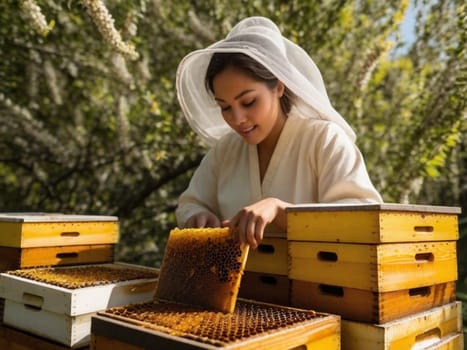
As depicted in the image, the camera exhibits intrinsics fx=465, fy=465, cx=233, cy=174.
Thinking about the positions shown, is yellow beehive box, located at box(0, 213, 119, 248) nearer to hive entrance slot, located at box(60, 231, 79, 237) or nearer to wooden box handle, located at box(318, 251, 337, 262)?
hive entrance slot, located at box(60, 231, 79, 237)

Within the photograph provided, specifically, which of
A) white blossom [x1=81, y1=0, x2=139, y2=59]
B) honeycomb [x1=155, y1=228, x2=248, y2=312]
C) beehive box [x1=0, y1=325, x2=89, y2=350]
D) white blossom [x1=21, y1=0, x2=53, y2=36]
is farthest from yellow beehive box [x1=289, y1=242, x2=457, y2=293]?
white blossom [x1=21, y1=0, x2=53, y2=36]

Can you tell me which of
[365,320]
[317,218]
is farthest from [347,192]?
[365,320]

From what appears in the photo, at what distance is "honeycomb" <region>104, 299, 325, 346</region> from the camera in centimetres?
116

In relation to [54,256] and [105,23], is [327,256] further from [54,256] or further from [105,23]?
[105,23]

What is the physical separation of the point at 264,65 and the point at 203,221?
0.69 m

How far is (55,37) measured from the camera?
162 inches

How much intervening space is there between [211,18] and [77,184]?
2.08 metres

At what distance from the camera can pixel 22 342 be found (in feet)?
5.80

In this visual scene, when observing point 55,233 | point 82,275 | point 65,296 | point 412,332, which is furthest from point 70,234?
point 412,332

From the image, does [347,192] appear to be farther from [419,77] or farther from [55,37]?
[55,37]

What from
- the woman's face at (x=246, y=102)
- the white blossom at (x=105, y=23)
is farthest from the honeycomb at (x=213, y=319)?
the white blossom at (x=105, y=23)

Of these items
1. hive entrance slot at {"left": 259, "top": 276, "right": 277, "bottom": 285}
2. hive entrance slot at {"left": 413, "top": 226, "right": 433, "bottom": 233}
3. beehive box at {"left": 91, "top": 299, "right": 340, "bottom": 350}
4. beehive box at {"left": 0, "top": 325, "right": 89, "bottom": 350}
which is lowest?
beehive box at {"left": 0, "top": 325, "right": 89, "bottom": 350}

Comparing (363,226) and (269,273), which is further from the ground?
(363,226)

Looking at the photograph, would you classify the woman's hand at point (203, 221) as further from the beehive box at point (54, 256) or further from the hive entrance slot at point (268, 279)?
the beehive box at point (54, 256)
